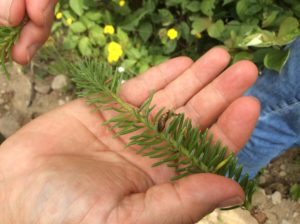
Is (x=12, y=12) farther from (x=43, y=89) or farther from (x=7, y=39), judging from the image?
(x=43, y=89)

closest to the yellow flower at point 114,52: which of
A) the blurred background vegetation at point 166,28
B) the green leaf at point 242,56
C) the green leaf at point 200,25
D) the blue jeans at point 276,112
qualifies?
the blurred background vegetation at point 166,28

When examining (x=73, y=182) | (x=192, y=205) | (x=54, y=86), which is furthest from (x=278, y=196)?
(x=54, y=86)

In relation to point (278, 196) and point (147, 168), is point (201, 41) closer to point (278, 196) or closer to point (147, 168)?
point (278, 196)

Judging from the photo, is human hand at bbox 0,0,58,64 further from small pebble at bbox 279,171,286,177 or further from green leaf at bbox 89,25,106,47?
small pebble at bbox 279,171,286,177

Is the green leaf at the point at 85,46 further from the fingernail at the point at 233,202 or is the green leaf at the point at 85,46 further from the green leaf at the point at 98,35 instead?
the fingernail at the point at 233,202

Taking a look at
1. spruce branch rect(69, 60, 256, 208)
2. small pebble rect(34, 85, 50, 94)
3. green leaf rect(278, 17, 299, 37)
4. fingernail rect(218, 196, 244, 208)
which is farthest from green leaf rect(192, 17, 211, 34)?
fingernail rect(218, 196, 244, 208)

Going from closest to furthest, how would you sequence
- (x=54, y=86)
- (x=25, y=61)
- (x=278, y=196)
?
1. (x=25, y=61)
2. (x=278, y=196)
3. (x=54, y=86)
